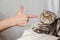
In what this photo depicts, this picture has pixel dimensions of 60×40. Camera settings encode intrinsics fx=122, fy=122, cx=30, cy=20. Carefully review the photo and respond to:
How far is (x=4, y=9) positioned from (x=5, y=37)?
1.08ft

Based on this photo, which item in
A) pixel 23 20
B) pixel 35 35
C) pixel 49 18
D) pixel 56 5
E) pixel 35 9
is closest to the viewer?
pixel 23 20

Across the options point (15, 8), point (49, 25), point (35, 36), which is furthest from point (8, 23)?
point (15, 8)

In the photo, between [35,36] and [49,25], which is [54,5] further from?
[35,36]

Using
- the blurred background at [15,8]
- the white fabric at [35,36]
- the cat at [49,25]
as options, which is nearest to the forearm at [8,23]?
the white fabric at [35,36]

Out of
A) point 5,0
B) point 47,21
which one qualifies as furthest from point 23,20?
point 5,0

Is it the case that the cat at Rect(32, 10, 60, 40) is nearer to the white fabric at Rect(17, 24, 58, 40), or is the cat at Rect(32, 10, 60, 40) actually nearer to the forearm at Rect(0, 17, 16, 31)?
the white fabric at Rect(17, 24, 58, 40)

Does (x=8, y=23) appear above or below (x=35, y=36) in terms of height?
above

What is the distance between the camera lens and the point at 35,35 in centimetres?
104

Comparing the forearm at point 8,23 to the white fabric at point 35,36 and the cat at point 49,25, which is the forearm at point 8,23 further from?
the cat at point 49,25

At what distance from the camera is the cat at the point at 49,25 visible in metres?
1.06

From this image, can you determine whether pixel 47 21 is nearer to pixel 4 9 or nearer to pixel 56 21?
pixel 56 21

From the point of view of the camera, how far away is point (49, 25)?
3.65 ft

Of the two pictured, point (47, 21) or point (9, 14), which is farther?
point (9, 14)

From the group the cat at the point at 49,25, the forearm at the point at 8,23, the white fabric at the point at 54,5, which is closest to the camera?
the forearm at the point at 8,23
